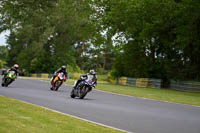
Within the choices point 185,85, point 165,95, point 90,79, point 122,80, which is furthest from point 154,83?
point 90,79

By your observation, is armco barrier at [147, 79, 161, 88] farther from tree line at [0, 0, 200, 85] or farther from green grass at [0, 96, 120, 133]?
green grass at [0, 96, 120, 133]

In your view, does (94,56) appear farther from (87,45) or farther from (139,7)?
(139,7)

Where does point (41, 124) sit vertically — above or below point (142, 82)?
below

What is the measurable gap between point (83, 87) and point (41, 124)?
10753 mm

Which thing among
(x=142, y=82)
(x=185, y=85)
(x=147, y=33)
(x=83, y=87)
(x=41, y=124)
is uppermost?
(x=147, y=33)

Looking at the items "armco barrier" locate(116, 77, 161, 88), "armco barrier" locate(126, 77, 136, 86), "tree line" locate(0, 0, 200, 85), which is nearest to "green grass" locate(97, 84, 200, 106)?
"tree line" locate(0, 0, 200, 85)

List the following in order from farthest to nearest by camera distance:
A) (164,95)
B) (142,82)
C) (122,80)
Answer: (122,80) → (142,82) → (164,95)

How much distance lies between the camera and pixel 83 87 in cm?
2106

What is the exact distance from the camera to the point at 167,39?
143 ft

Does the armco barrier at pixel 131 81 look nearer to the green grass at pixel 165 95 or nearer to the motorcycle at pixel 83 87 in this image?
the green grass at pixel 165 95

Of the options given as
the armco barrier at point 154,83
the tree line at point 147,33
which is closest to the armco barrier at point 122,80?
the tree line at point 147,33

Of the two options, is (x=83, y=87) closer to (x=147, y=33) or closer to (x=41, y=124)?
(x=41, y=124)

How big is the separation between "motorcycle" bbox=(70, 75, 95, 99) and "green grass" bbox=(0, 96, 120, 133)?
7.82 meters

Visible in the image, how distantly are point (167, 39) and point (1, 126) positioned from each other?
35.3 m
